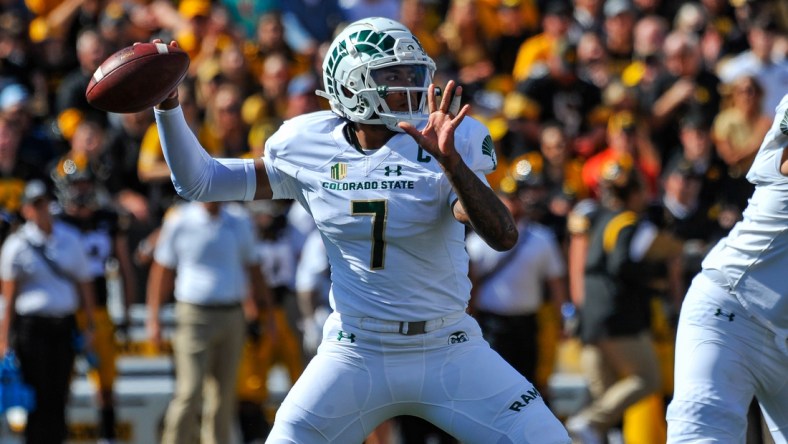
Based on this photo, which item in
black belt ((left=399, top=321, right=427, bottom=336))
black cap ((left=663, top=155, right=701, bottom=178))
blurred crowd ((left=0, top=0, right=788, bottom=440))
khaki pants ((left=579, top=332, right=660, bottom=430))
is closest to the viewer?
black belt ((left=399, top=321, right=427, bottom=336))

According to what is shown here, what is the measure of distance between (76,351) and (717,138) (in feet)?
15.2

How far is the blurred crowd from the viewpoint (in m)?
10.0

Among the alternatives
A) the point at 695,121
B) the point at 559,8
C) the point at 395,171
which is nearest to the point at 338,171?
the point at 395,171

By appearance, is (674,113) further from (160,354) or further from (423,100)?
(423,100)

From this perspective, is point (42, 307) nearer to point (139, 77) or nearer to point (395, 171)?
point (139, 77)

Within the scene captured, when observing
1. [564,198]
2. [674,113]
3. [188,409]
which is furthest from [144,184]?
[674,113]

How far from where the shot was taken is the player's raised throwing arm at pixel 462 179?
463 cm

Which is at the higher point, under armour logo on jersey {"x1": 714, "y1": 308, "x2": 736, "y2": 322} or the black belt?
the black belt

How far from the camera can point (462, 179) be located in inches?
183

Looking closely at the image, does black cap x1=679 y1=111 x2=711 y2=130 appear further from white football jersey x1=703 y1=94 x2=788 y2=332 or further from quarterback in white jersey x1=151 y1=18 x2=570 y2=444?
quarterback in white jersey x1=151 y1=18 x2=570 y2=444

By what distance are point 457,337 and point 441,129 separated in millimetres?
769

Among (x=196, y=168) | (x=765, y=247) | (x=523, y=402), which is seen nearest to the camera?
(x=523, y=402)

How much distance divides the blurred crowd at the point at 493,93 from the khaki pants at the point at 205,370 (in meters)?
0.54

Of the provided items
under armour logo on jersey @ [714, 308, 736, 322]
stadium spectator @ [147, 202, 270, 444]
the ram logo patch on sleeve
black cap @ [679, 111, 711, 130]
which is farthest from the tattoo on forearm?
black cap @ [679, 111, 711, 130]
